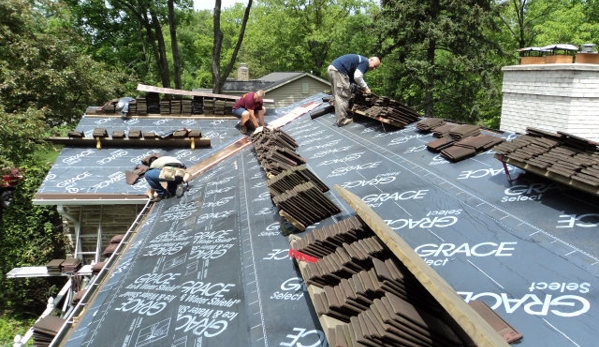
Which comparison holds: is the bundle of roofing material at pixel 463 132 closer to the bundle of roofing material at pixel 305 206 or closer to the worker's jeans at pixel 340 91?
the bundle of roofing material at pixel 305 206

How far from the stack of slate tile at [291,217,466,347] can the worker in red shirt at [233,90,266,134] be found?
10594mm

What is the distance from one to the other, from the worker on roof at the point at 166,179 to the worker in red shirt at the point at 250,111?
4.41 metres

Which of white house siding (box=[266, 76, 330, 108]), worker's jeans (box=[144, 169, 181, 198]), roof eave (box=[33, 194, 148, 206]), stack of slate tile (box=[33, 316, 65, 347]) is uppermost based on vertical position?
white house siding (box=[266, 76, 330, 108])

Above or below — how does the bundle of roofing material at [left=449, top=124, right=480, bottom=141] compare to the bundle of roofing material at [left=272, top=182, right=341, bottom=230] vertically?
above

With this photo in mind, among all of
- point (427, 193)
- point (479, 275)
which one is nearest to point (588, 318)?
point (479, 275)

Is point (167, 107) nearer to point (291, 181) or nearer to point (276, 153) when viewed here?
point (276, 153)

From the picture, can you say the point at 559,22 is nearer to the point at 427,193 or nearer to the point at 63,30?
the point at 427,193

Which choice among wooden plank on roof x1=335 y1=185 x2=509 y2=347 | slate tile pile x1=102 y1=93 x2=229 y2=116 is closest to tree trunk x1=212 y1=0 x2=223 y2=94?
slate tile pile x1=102 y1=93 x2=229 y2=116

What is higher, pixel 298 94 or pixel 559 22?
pixel 559 22

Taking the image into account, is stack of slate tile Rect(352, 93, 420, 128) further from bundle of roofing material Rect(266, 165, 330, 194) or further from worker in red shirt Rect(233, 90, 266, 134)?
worker in red shirt Rect(233, 90, 266, 134)

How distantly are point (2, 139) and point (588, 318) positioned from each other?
53.1 feet

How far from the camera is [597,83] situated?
9.27m

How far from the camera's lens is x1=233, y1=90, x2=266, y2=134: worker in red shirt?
1473 centimetres

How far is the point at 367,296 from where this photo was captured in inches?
136
